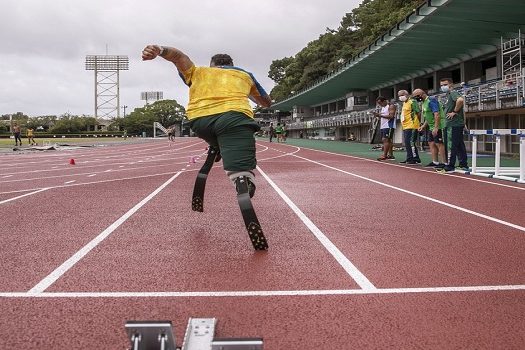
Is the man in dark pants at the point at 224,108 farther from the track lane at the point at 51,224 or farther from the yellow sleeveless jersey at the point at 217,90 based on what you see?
the track lane at the point at 51,224

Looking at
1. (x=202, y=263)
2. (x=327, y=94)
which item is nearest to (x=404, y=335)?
(x=202, y=263)

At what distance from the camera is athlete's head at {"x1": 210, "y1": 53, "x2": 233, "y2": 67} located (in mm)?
5039

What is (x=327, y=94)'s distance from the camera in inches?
2820

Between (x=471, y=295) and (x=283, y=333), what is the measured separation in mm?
1362

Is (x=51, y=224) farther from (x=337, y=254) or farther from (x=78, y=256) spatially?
(x=337, y=254)

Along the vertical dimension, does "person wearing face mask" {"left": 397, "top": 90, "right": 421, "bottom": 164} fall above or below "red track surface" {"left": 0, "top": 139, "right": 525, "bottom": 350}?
above

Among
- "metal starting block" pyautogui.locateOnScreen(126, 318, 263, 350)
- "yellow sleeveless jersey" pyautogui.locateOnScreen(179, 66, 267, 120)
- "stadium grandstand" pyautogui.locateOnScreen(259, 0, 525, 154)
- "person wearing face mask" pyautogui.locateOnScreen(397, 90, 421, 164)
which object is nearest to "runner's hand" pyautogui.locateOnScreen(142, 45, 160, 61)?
"yellow sleeveless jersey" pyautogui.locateOnScreen(179, 66, 267, 120)

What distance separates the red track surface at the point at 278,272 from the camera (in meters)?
2.73

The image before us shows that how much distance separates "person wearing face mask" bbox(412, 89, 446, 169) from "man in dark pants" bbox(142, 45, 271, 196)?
344 inches

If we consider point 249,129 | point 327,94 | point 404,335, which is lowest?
point 404,335

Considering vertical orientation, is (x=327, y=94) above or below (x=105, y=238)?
above

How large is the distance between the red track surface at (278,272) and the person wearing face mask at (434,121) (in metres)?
→ 5.01

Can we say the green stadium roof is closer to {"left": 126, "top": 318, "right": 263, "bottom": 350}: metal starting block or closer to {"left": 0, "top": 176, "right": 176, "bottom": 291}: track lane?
{"left": 0, "top": 176, "right": 176, "bottom": 291}: track lane

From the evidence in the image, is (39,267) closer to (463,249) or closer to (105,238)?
(105,238)
